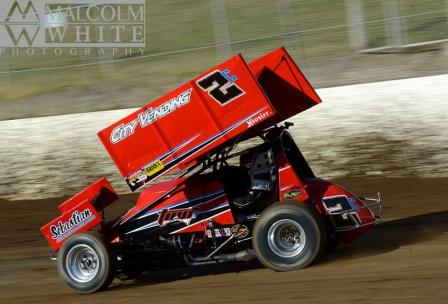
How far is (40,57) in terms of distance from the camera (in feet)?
60.3

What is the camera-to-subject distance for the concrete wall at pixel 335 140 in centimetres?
1321

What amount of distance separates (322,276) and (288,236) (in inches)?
23.7

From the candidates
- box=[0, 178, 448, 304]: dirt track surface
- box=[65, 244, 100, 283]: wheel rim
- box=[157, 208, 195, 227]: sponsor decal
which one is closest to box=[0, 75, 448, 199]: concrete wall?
box=[0, 178, 448, 304]: dirt track surface

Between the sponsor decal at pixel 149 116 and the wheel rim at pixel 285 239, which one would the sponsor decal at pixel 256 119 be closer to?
the sponsor decal at pixel 149 116

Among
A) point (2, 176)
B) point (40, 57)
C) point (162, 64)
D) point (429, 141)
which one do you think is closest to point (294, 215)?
point (429, 141)

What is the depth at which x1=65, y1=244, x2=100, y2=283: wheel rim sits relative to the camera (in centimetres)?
834

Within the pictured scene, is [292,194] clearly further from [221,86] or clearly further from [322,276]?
[221,86]

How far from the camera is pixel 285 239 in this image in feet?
26.2

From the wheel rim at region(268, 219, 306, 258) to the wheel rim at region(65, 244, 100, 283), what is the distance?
78.3 inches
